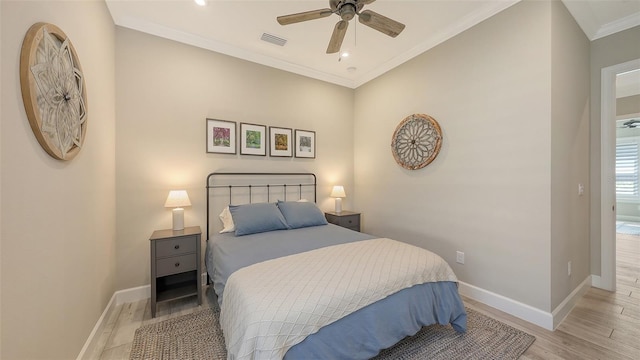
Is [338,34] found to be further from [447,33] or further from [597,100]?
[597,100]

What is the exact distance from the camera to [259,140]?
329 cm

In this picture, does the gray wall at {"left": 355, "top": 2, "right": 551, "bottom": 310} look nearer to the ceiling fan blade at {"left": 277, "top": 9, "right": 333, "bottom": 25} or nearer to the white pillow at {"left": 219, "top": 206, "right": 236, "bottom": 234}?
the ceiling fan blade at {"left": 277, "top": 9, "right": 333, "bottom": 25}

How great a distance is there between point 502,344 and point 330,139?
124 inches

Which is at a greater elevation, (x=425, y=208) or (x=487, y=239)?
(x=425, y=208)

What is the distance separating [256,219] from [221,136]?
1179 millimetres

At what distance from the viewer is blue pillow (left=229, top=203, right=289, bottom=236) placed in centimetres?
263

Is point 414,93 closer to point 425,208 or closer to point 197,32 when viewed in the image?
point 425,208

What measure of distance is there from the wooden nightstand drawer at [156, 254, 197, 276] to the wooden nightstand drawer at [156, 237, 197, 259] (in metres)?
0.05

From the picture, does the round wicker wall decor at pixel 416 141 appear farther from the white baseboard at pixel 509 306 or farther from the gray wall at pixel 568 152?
the white baseboard at pixel 509 306

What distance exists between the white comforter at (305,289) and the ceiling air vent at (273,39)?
252cm

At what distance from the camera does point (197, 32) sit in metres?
2.76

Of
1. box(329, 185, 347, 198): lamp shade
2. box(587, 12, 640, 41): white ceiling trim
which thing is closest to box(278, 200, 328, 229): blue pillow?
box(329, 185, 347, 198): lamp shade

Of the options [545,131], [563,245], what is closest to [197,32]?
[545,131]

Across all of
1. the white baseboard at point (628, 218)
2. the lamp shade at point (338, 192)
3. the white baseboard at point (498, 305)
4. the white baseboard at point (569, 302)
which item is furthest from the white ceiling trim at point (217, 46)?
the white baseboard at point (628, 218)
